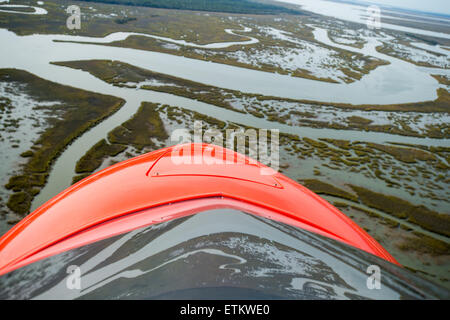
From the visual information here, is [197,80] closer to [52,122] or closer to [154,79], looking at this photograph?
[154,79]

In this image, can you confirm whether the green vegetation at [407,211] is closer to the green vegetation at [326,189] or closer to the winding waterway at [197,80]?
the green vegetation at [326,189]

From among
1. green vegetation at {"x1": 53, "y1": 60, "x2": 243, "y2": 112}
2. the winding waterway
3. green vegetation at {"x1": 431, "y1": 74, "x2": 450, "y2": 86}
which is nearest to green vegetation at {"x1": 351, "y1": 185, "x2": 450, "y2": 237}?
the winding waterway

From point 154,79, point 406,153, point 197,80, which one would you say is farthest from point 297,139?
point 154,79

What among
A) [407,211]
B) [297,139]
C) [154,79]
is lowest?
[407,211]

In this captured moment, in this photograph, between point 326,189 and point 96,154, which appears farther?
point 96,154

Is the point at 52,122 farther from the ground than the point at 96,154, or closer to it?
farther from the ground

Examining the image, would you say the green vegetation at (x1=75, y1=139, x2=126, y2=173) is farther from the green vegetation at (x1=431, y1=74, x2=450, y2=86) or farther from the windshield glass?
the green vegetation at (x1=431, y1=74, x2=450, y2=86)

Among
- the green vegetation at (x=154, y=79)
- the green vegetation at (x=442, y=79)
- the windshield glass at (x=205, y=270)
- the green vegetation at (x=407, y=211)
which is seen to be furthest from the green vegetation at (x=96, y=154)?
the green vegetation at (x=442, y=79)

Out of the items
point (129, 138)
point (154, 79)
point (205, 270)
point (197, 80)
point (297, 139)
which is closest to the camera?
point (205, 270)
